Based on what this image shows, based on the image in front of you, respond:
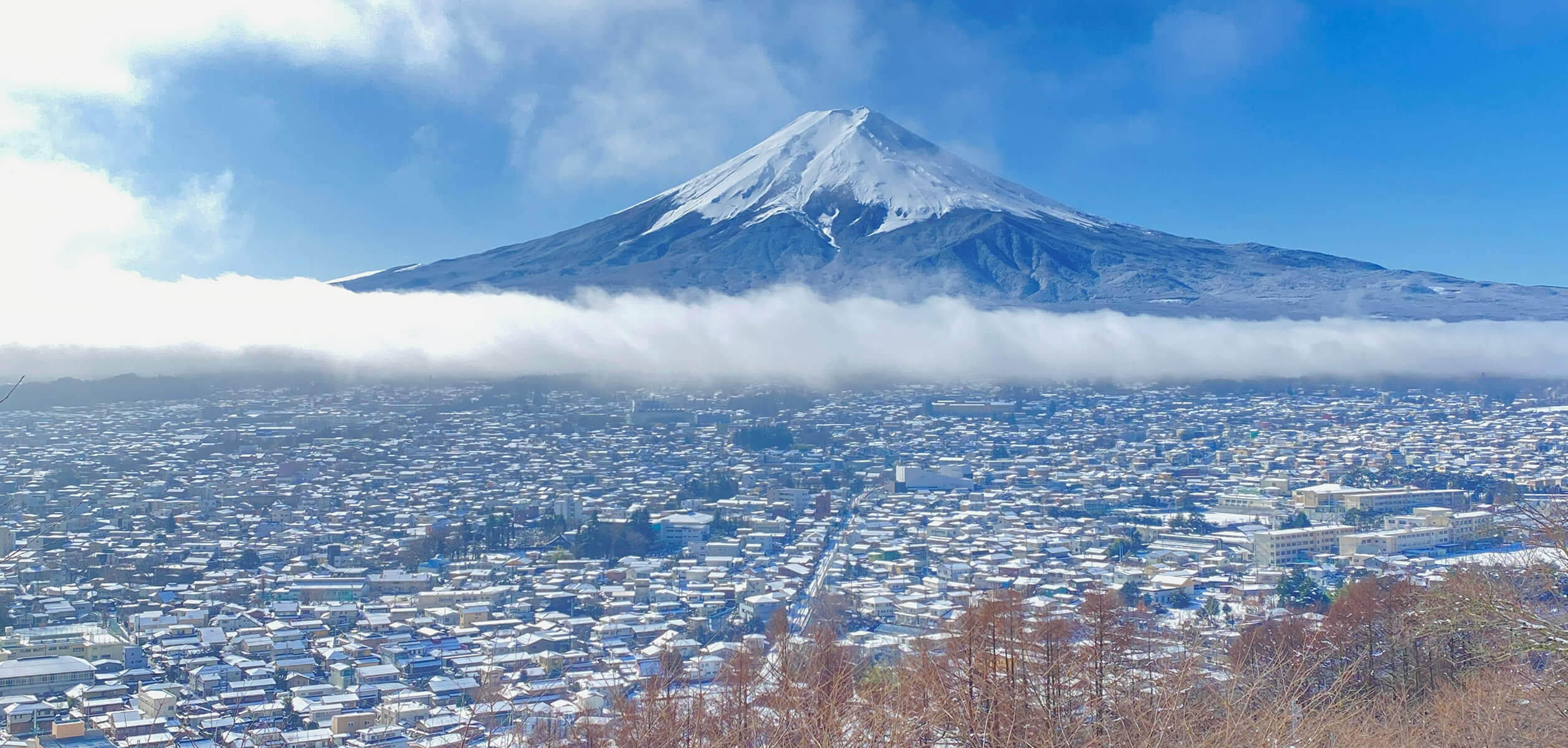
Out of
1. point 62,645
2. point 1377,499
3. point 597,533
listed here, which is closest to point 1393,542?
→ point 1377,499

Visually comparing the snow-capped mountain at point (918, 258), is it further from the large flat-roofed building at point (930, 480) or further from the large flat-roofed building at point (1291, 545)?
the large flat-roofed building at point (1291, 545)

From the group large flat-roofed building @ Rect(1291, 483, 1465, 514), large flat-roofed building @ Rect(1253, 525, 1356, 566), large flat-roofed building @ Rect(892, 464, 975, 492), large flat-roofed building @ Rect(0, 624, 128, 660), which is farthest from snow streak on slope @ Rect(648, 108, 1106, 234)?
large flat-roofed building @ Rect(0, 624, 128, 660)

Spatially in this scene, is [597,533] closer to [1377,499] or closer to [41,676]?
[41,676]

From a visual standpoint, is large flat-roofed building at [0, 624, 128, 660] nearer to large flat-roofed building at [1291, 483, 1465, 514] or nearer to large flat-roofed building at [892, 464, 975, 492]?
large flat-roofed building at [892, 464, 975, 492]

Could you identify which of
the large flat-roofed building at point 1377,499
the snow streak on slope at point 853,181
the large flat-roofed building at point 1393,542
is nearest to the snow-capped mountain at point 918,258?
the snow streak on slope at point 853,181

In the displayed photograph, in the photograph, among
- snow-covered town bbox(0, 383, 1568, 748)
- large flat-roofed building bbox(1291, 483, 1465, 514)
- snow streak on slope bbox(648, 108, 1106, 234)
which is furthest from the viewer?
snow streak on slope bbox(648, 108, 1106, 234)

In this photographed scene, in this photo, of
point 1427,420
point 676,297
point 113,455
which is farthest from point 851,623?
point 676,297

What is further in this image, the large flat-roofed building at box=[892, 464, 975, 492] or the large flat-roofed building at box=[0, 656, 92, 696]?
the large flat-roofed building at box=[892, 464, 975, 492]
